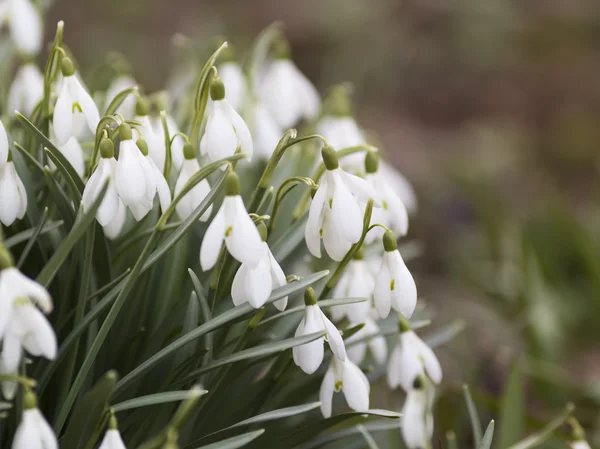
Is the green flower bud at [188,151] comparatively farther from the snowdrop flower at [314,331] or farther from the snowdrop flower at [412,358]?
the snowdrop flower at [412,358]

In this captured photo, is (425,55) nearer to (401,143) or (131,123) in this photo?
(401,143)

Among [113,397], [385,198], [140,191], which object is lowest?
[113,397]

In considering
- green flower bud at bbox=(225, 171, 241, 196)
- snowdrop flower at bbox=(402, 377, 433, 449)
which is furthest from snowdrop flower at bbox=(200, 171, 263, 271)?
snowdrop flower at bbox=(402, 377, 433, 449)

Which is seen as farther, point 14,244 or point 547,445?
point 547,445

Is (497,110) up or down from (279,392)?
down

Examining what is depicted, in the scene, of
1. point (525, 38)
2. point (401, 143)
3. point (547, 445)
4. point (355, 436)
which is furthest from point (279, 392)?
point (525, 38)

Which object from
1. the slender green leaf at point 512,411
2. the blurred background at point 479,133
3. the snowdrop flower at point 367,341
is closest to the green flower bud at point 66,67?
the snowdrop flower at point 367,341

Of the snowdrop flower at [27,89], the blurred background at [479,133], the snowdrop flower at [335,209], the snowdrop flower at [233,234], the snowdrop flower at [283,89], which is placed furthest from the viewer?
the blurred background at [479,133]
